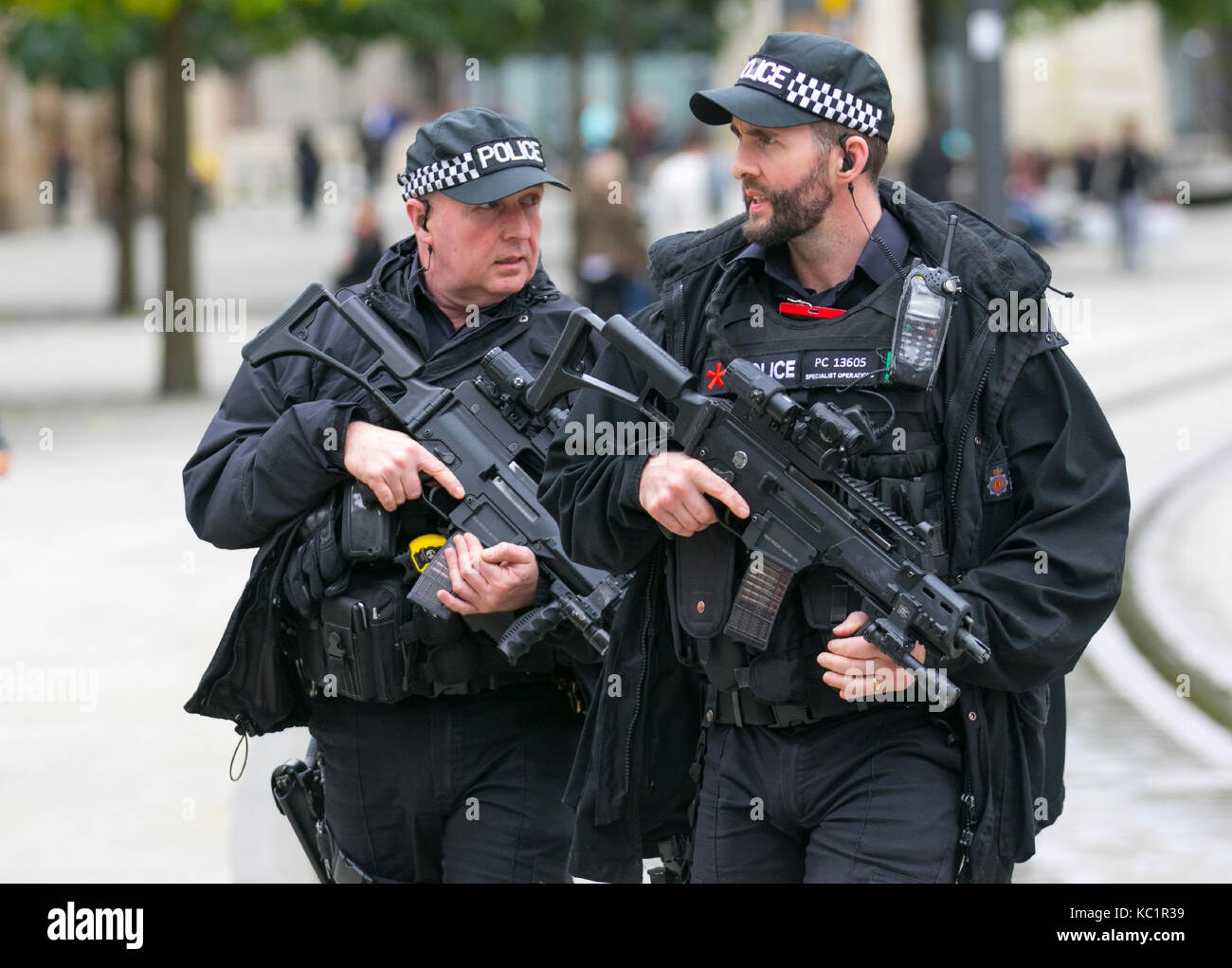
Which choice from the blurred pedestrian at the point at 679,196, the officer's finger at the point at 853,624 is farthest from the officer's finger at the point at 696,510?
the blurred pedestrian at the point at 679,196

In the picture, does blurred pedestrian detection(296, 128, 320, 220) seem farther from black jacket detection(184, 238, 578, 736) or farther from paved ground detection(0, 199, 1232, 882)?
black jacket detection(184, 238, 578, 736)

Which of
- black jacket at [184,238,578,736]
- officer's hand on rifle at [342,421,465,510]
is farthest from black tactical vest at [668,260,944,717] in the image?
black jacket at [184,238,578,736]

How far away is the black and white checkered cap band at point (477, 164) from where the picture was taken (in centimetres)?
416

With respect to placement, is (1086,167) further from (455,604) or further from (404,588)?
(455,604)

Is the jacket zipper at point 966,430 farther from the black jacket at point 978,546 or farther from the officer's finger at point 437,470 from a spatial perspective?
the officer's finger at point 437,470

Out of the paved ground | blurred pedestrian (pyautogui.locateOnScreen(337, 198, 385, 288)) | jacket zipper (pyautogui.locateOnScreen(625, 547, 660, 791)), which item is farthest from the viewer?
blurred pedestrian (pyautogui.locateOnScreen(337, 198, 385, 288))

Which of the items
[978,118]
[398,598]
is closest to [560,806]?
[398,598]

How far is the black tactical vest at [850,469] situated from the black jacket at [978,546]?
66mm

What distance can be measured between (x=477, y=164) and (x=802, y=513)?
3.74ft

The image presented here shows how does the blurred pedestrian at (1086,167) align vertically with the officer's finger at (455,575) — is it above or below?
above

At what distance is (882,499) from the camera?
3.46 metres

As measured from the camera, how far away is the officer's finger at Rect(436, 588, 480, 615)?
4012 mm

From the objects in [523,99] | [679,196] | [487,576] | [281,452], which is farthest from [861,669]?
[523,99]

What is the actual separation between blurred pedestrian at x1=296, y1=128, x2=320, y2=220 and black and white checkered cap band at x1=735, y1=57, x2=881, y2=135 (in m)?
37.5
